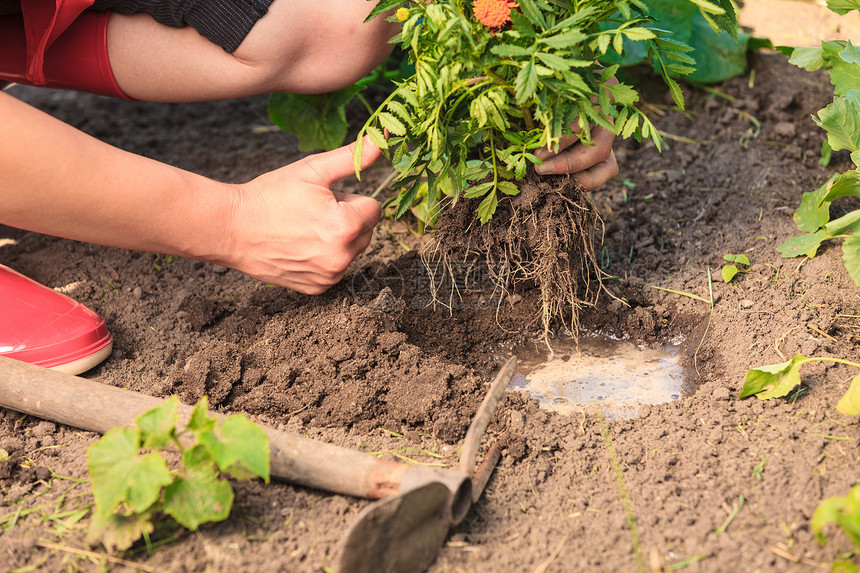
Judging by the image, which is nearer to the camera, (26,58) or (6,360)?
(6,360)

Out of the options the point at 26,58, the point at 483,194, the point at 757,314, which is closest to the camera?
the point at 483,194

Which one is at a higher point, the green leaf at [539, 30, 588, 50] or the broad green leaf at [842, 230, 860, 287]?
the green leaf at [539, 30, 588, 50]

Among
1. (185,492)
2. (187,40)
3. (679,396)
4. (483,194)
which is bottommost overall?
(679,396)

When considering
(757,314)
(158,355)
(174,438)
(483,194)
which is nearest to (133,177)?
(158,355)

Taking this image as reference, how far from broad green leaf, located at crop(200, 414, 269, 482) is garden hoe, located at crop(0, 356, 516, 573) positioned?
0.46ft

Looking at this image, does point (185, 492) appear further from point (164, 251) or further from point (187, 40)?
point (187, 40)

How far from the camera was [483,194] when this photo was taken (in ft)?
5.89

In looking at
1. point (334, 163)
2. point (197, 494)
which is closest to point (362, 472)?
point (197, 494)

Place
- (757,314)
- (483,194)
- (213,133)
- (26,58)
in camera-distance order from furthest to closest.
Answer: (213,133), (26,58), (757,314), (483,194)

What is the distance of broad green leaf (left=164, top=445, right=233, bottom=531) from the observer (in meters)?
1.31

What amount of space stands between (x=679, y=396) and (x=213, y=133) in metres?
2.25

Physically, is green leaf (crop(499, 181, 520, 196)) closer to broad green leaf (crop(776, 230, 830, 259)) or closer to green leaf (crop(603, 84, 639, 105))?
green leaf (crop(603, 84, 639, 105))

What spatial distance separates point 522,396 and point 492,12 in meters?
0.92

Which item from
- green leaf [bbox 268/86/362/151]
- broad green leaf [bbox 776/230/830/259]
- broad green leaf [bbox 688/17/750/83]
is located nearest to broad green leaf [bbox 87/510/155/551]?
green leaf [bbox 268/86/362/151]
